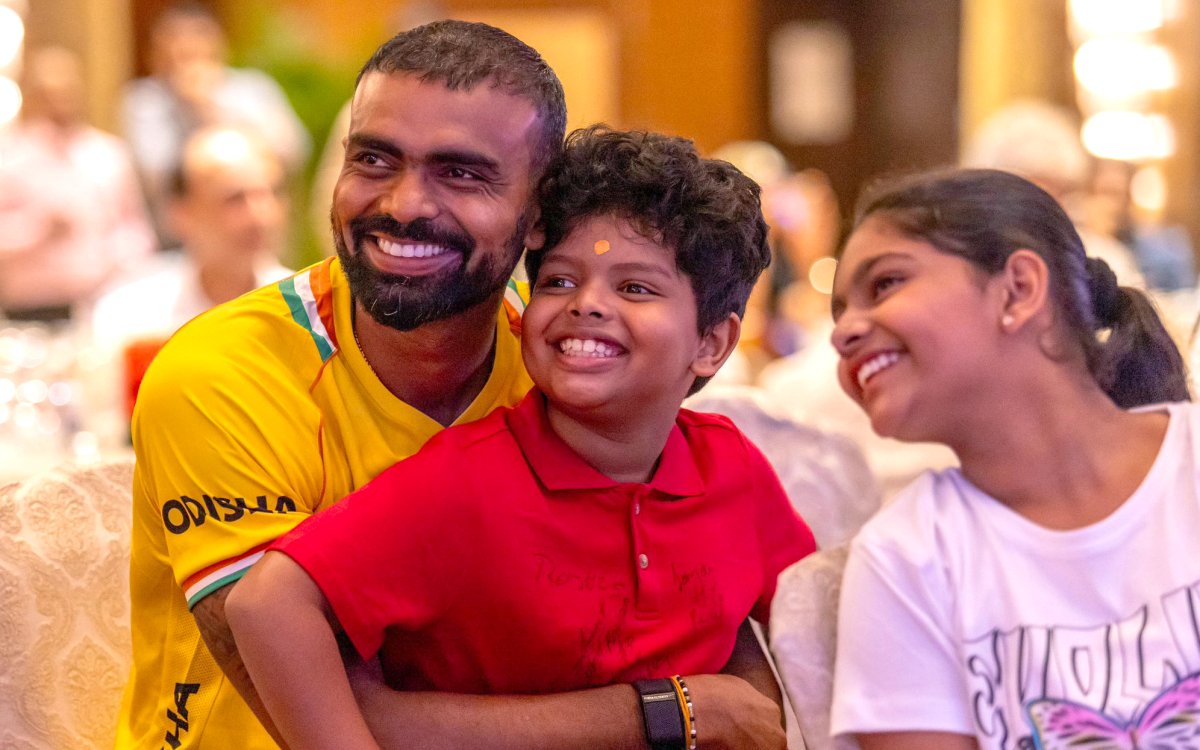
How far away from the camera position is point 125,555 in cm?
211

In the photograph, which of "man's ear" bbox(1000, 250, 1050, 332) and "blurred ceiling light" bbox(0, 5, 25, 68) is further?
"blurred ceiling light" bbox(0, 5, 25, 68)

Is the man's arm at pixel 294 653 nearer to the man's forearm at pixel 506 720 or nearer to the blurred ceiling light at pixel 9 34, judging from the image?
the man's forearm at pixel 506 720

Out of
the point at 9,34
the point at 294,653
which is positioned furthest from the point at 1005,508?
the point at 9,34

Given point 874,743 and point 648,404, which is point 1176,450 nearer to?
point 874,743

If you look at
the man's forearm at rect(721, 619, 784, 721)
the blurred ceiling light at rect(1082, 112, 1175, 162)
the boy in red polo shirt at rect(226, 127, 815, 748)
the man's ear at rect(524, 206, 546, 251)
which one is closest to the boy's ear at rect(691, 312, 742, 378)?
the boy in red polo shirt at rect(226, 127, 815, 748)

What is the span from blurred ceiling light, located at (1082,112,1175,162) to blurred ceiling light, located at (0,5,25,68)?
6.66m

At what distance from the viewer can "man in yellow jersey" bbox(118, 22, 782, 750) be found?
5.68 ft

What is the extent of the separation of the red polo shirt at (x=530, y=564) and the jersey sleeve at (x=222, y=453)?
0.13m

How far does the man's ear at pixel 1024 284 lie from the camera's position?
5.14 ft

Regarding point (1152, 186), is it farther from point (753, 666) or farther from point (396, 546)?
point (396, 546)

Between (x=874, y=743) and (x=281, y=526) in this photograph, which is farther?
(x=281, y=526)

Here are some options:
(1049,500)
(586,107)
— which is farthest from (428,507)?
(586,107)

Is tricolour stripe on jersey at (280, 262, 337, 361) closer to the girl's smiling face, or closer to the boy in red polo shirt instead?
the boy in red polo shirt

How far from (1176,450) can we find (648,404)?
0.61 meters
